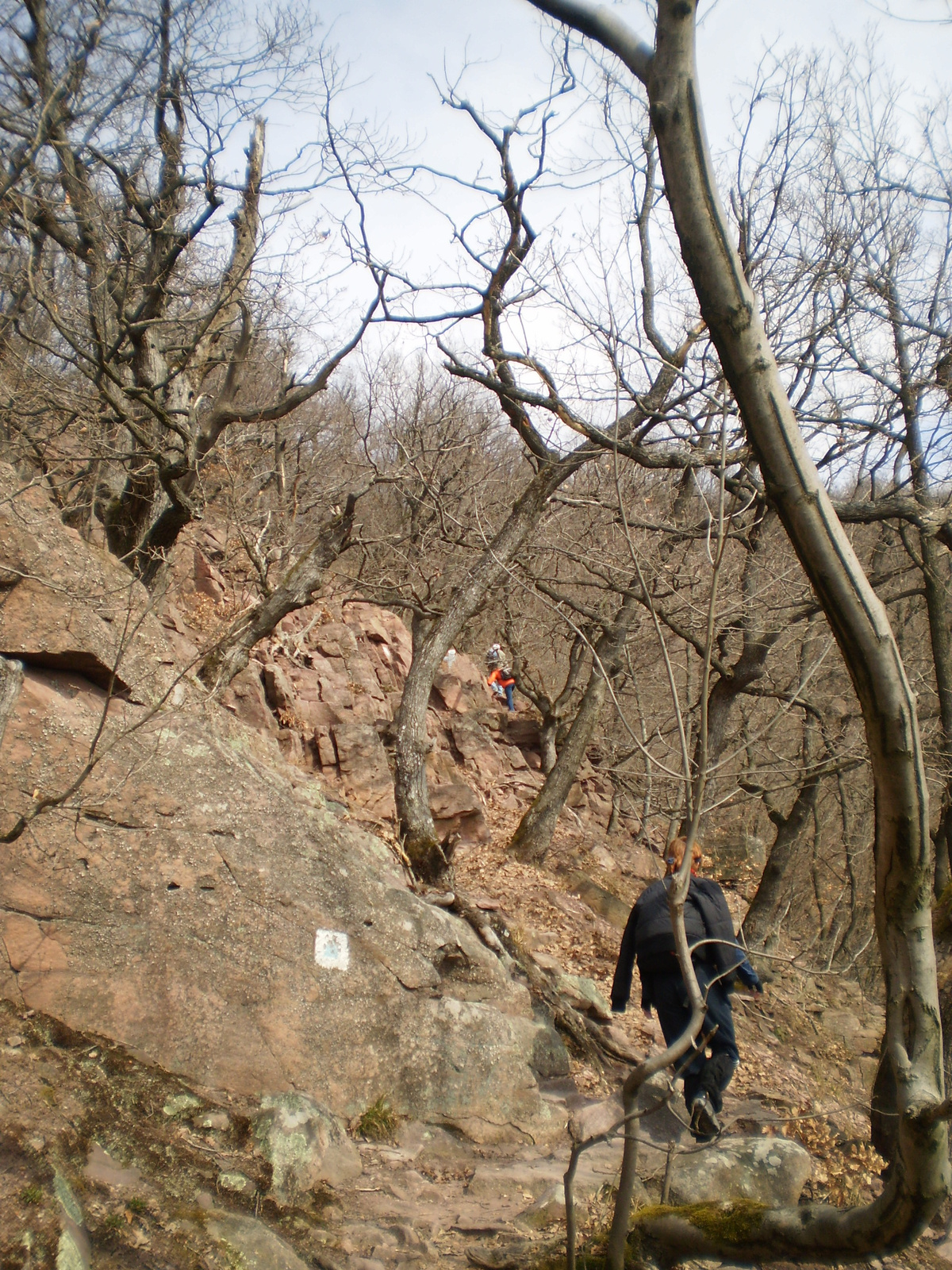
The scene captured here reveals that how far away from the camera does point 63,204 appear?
311 inches

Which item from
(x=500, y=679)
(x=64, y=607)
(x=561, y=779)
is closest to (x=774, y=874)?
(x=561, y=779)

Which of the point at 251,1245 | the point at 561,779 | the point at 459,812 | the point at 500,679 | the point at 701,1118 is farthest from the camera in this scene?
the point at 500,679

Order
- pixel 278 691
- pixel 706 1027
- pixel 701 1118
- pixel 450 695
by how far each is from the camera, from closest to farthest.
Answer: pixel 701 1118
pixel 706 1027
pixel 278 691
pixel 450 695

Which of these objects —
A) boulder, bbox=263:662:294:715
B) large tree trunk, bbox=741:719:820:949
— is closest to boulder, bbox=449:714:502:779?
boulder, bbox=263:662:294:715

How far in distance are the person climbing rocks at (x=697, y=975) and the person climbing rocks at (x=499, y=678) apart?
33.6ft

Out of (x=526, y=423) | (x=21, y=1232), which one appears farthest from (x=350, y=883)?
(x=526, y=423)

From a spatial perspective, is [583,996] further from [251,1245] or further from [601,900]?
[251,1245]

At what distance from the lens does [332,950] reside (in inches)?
179

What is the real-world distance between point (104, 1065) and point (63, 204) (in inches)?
307

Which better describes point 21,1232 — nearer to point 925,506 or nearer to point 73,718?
point 73,718

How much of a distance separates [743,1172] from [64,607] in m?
4.40

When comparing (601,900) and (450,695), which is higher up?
(450,695)

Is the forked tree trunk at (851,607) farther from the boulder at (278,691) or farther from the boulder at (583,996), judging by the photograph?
the boulder at (278,691)

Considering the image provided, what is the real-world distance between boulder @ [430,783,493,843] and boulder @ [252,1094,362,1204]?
22.9 ft
